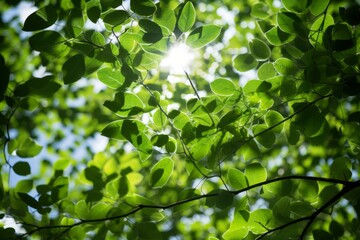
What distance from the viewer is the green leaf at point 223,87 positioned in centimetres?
121

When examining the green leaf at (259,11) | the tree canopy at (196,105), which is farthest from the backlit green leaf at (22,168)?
the green leaf at (259,11)

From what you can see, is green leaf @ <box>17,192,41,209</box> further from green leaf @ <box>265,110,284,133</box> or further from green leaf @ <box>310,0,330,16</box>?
green leaf @ <box>310,0,330,16</box>

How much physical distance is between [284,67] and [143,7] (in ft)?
1.76

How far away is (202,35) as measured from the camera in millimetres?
1184

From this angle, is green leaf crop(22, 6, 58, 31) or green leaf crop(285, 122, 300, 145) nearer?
green leaf crop(22, 6, 58, 31)

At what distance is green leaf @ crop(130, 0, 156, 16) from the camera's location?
3.65 feet

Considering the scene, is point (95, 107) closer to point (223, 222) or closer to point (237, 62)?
point (223, 222)

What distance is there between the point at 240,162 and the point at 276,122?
205cm

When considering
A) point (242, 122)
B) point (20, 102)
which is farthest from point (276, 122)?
point (20, 102)

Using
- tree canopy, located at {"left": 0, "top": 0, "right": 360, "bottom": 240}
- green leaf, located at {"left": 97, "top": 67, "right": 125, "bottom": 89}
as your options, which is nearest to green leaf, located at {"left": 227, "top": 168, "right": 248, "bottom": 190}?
tree canopy, located at {"left": 0, "top": 0, "right": 360, "bottom": 240}

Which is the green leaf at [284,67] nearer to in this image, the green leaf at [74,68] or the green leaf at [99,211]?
the green leaf at [74,68]

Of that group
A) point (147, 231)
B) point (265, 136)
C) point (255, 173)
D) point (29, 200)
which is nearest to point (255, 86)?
point (265, 136)

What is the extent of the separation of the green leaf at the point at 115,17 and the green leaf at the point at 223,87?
1.24 ft

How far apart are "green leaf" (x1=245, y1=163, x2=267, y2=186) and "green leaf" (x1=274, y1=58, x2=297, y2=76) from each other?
0.35 metres
